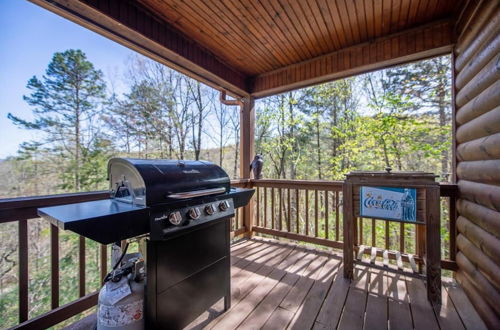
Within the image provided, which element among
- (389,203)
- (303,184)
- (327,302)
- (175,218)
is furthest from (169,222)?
(303,184)

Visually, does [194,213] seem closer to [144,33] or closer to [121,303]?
[121,303]

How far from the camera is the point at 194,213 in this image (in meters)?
1.20

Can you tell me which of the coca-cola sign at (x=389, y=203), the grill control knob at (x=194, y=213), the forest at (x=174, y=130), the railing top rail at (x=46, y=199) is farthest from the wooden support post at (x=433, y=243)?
the railing top rail at (x=46, y=199)

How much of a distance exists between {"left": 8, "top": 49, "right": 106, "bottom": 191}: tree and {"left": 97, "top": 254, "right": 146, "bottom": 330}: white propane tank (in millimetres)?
3568

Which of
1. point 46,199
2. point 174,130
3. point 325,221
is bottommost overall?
point 325,221

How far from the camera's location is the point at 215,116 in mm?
6035

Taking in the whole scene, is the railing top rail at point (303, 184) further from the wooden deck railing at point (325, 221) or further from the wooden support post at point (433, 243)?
→ the wooden support post at point (433, 243)

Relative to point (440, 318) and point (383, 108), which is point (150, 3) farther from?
point (383, 108)

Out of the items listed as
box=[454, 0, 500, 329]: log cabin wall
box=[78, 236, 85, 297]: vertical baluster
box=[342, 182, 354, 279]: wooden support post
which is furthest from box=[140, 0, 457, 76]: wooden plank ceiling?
box=[78, 236, 85, 297]: vertical baluster

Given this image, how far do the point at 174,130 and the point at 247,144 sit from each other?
100 inches

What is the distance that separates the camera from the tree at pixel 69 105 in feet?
10.8

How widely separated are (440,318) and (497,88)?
1.70m

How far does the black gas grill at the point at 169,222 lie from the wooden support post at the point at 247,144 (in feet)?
6.14

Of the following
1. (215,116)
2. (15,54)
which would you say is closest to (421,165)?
(215,116)
